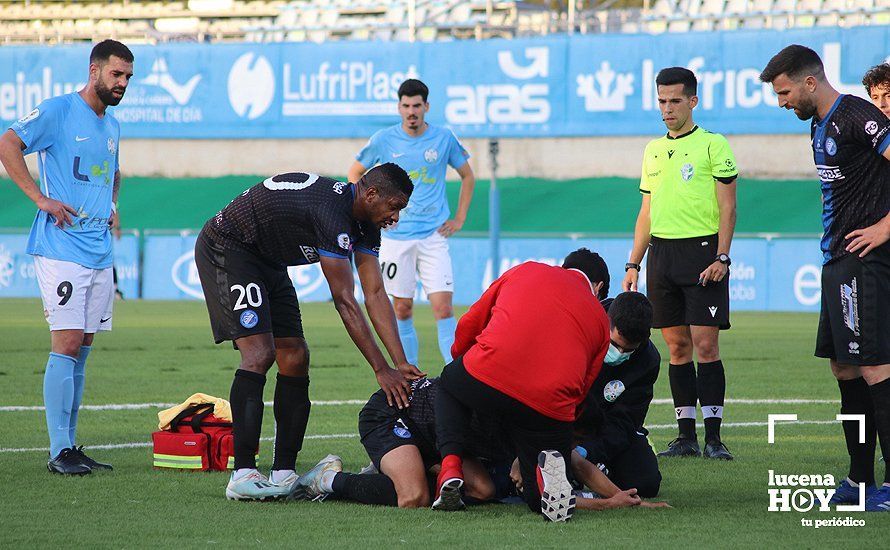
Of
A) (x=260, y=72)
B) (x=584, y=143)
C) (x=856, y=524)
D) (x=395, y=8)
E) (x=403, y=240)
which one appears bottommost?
(x=856, y=524)

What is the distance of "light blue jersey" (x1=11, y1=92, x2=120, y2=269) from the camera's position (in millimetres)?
7840

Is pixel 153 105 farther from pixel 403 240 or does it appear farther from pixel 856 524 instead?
pixel 856 524

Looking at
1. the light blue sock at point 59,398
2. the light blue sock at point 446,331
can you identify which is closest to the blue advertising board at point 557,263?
the light blue sock at point 446,331

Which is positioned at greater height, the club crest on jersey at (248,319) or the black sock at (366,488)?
the club crest on jersey at (248,319)

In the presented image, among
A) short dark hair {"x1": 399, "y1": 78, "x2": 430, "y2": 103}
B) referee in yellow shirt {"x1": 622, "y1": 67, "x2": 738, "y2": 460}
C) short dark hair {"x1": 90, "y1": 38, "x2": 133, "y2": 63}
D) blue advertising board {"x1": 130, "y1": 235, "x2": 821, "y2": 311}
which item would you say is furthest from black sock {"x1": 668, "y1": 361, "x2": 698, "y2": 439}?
blue advertising board {"x1": 130, "y1": 235, "x2": 821, "y2": 311}

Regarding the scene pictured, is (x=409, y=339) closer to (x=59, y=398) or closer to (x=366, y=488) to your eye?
(x=59, y=398)

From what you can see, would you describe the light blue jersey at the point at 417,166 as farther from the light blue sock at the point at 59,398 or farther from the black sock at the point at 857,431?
the black sock at the point at 857,431

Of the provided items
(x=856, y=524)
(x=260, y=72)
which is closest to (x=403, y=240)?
(x=856, y=524)

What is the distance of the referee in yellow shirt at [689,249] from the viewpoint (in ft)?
28.1

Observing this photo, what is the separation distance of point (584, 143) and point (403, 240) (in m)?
20.9

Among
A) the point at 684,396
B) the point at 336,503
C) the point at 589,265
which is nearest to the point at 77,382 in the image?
the point at 336,503

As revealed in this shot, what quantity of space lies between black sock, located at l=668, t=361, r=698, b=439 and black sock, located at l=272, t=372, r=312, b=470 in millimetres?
2649

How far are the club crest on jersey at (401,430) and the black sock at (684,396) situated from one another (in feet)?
7.81

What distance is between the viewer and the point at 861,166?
6.43 m
